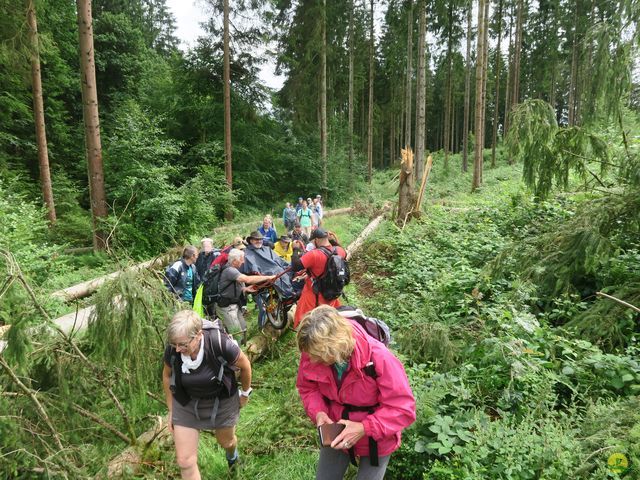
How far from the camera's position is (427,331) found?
4.56 meters

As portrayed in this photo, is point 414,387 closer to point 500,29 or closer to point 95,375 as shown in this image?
point 95,375

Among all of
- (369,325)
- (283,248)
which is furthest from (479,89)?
(369,325)

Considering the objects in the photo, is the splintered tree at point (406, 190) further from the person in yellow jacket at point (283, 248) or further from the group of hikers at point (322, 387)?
the group of hikers at point (322, 387)

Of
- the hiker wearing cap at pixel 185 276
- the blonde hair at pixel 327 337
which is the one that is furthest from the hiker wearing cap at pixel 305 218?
the blonde hair at pixel 327 337

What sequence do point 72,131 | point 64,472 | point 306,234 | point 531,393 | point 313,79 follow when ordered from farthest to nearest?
point 313,79
point 72,131
point 306,234
point 531,393
point 64,472

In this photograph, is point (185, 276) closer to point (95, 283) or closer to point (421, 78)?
point (95, 283)

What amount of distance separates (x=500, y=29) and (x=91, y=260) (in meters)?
32.7

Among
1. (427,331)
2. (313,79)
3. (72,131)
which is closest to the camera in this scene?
(427,331)

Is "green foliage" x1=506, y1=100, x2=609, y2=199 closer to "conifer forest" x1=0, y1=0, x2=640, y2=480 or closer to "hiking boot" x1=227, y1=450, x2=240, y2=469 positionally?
"conifer forest" x1=0, y1=0, x2=640, y2=480

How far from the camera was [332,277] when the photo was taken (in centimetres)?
524

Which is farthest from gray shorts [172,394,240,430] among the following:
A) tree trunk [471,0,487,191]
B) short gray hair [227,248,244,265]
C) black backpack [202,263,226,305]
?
tree trunk [471,0,487,191]

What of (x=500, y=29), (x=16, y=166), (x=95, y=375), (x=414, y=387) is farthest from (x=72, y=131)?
(x=500, y=29)

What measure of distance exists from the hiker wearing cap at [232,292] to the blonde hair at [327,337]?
351 cm

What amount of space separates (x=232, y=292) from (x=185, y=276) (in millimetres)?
839
